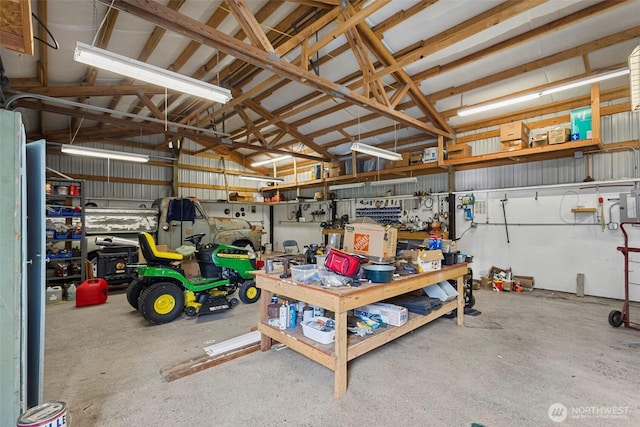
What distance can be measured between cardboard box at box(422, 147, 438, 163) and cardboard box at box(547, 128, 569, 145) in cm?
217

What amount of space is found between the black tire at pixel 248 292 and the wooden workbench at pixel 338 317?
1.84m

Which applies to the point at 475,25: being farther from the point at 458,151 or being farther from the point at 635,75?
the point at 458,151

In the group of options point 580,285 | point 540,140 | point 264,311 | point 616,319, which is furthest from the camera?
point 580,285

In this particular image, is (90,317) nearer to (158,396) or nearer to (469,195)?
(158,396)

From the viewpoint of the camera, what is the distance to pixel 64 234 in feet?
18.4

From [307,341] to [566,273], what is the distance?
5.74 m

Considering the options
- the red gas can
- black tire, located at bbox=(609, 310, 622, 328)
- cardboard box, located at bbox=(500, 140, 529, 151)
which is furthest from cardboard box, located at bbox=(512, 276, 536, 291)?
the red gas can

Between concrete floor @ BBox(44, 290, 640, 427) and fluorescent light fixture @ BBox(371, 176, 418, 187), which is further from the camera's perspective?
fluorescent light fixture @ BBox(371, 176, 418, 187)

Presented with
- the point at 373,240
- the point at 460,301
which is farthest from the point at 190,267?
the point at 460,301

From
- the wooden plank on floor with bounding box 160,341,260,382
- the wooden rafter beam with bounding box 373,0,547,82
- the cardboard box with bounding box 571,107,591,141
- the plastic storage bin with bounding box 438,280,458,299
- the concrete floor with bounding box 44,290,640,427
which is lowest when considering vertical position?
the concrete floor with bounding box 44,290,640,427

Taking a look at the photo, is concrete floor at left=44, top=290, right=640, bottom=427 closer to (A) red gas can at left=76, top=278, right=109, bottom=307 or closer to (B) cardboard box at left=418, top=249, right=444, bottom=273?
(B) cardboard box at left=418, top=249, right=444, bottom=273

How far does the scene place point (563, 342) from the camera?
3.35 meters

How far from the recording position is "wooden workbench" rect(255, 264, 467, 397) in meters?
2.32

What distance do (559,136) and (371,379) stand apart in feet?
17.3
